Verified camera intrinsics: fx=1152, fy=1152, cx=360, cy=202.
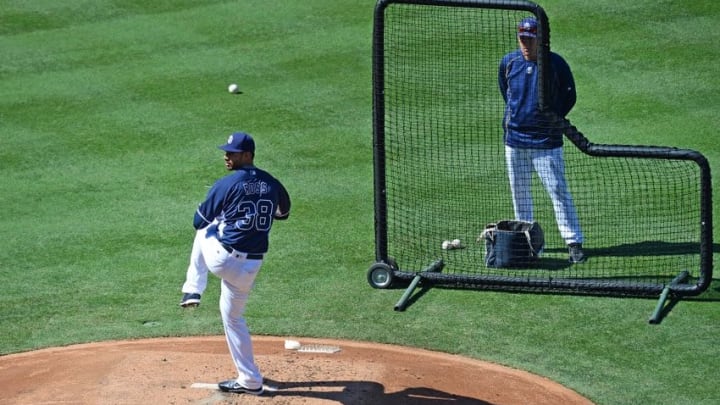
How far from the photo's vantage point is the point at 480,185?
1299cm

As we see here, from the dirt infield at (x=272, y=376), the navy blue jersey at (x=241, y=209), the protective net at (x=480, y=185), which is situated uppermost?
the navy blue jersey at (x=241, y=209)

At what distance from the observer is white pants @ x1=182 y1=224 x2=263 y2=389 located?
8.45 m

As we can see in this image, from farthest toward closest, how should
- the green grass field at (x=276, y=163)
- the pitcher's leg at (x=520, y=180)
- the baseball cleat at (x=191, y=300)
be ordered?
the pitcher's leg at (x=520, y=180), the green grass field at (x=276, y=163), the baseball cleat at (x=191, y=300)

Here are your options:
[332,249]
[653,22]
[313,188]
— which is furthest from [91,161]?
[653,22]

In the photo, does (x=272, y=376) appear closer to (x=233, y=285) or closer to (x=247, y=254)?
(x=233, y=285)

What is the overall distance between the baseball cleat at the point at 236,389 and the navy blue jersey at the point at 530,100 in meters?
3.91

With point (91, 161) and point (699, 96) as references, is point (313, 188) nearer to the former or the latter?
point (91, 161)

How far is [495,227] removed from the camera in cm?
1121

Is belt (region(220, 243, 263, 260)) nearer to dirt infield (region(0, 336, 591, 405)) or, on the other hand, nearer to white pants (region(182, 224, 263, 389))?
white pants (region(182, 224, 263, 389))

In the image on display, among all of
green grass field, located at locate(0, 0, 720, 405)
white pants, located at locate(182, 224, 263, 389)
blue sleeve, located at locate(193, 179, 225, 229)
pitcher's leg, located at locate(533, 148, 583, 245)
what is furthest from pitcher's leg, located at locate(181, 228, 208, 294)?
pitcher's leg, located at locate(533, 148, 583, 245)

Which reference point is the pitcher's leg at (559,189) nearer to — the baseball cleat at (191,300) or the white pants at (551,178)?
the white pants at (551,178)

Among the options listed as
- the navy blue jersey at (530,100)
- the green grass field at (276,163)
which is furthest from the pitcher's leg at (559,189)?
the green grass field at (276,163)

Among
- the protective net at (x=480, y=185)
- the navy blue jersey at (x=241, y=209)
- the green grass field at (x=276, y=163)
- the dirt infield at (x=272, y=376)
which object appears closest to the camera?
the navy blue jersey at (x=241, y=209)

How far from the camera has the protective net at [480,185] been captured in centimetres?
1066
